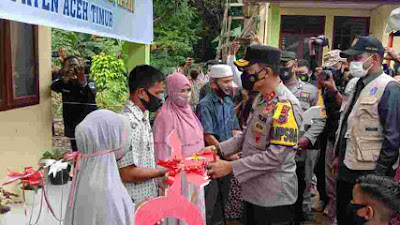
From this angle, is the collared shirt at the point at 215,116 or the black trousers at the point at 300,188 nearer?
the collared shirt at the point at 215,116

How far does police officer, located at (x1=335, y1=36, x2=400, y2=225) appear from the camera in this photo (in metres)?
3.35

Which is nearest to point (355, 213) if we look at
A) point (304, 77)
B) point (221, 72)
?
point (221, 72)

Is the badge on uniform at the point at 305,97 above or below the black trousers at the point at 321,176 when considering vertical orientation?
above

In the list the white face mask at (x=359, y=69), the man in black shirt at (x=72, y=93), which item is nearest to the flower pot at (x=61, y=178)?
the man in black shirt at (x=72, y=93)

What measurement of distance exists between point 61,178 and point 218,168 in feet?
3.96

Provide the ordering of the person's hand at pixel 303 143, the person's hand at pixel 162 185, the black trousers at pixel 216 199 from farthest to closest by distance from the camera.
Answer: the person's hand at pixel 303 143 → the black trousers at pixel 216 199 → the person's hand at pixel 162 185

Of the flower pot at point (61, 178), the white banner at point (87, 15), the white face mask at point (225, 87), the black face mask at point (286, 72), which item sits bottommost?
the flower pot at point (61, 178)

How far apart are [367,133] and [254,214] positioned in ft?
4.01

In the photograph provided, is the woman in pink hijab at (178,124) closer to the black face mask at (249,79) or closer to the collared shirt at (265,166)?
the collared shirt at (265,166)

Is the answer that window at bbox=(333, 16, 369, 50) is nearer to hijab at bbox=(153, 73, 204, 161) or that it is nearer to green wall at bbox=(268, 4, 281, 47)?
green wall at bbox=(268, 4, 281, 47)

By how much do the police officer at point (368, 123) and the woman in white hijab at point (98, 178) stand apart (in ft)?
6.71

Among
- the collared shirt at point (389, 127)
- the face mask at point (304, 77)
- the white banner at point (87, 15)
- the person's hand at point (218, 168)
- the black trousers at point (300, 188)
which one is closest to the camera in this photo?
the white banner at point (87, 15)

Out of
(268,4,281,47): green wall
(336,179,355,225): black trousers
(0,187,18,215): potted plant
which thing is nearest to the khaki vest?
(336,179,355,225): black trousers

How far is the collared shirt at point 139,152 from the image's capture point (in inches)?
108
